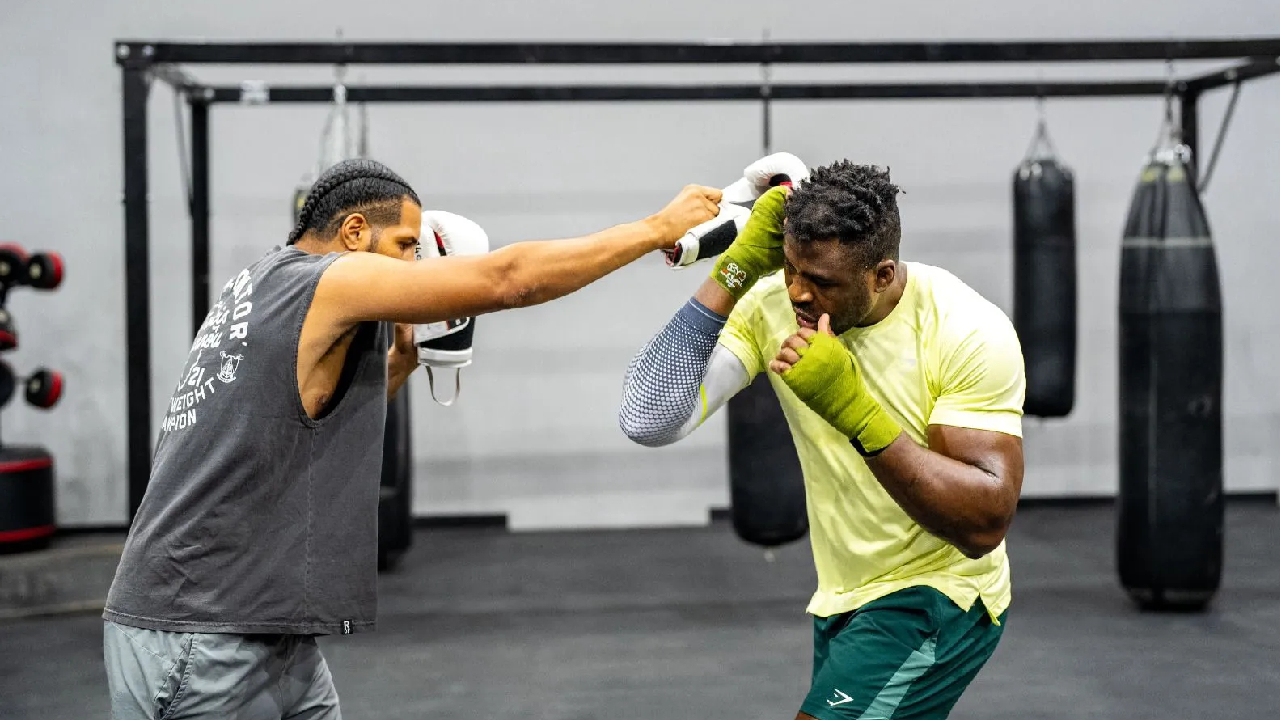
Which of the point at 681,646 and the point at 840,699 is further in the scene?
the point at 681,646

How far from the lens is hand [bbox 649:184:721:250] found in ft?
6.52

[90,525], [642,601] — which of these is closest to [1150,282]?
[642,601]

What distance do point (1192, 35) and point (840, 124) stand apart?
2.41m

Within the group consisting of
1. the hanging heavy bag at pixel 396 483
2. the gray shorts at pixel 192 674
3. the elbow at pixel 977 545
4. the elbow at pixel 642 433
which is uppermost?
the elbow at pixel 642 433

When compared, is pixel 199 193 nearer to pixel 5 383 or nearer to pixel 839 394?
pixel 5 383

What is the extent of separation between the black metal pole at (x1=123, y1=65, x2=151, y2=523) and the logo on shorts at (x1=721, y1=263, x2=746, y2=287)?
299 centimetres

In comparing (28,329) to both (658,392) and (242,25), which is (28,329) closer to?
(242,25)

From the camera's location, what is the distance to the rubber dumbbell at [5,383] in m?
5.96

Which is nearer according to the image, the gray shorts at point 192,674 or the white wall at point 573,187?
the gray shorts at point 192,674

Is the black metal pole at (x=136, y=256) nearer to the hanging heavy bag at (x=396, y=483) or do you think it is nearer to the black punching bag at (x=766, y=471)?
the hanging heavy bag at (x=396, y=483)

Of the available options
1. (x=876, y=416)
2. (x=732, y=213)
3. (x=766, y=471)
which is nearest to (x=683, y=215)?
(x=732, y=213)

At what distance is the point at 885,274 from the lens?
6.49 feet

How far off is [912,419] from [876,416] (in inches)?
9.5

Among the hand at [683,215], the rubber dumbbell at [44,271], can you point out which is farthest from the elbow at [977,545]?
the rubber dumbbell at [44,271]
